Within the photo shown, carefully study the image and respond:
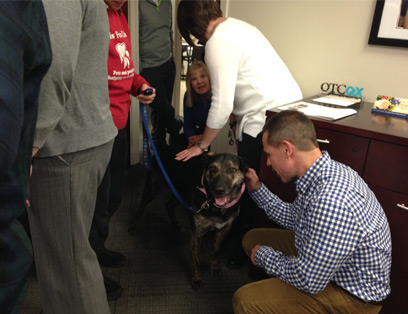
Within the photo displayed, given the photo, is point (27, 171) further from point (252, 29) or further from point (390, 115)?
point (390, 115)

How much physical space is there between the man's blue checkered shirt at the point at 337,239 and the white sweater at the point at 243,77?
2.33 ft

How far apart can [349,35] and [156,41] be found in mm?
1683

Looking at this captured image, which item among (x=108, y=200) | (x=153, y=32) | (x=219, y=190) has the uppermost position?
(x=153, y=32)

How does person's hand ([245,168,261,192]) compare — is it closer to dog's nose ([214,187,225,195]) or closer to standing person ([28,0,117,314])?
dog's nose ([214,187,225,195])

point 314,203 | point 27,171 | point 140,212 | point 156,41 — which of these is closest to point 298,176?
point 314,203

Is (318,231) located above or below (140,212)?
above

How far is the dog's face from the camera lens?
1945 mm

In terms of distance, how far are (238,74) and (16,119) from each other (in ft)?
5.29

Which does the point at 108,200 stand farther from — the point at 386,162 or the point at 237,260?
the point at 386,162

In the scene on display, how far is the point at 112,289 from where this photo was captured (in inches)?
78.9

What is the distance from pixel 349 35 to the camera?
92.3 inches

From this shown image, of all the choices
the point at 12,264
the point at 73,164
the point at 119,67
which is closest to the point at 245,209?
the point at 119,67

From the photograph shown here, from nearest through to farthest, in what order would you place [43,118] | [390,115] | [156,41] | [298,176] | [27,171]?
[27,171]
[43,118]
[298,176]
[390,115]
[156,41]

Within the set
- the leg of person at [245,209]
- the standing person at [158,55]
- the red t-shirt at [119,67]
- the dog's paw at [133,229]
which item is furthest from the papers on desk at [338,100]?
the dog's paw at [133,229]
